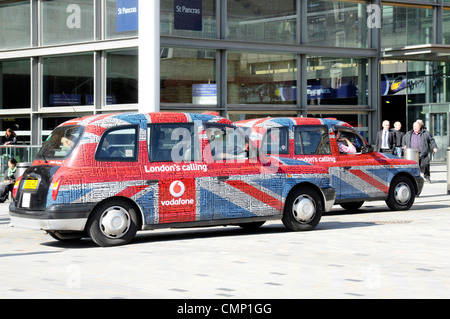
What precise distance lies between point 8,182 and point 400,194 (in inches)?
318

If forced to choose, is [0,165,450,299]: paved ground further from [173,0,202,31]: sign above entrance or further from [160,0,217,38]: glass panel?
[173,0,202,31]: sign above entrance

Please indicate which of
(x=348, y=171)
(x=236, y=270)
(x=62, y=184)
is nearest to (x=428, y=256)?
(x=236, y=270)

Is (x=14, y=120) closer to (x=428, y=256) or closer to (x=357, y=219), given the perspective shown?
(x=357, y=219)

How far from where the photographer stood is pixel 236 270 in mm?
8930

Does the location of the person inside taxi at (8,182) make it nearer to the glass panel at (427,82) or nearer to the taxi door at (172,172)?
the taxi door at (172,172)

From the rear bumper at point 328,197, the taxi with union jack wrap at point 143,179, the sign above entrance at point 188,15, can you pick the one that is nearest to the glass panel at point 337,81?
the sign above entrance at point 188,15

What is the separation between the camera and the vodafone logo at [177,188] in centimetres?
1148

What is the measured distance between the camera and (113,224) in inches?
438

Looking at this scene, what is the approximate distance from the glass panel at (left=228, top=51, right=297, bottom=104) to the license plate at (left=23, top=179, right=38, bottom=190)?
48.4 ft

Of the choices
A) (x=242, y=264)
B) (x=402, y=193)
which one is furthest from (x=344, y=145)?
(x=242, y=264)

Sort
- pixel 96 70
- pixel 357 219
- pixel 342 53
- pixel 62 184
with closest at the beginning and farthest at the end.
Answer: pixel 62 184
pixel 357 219
pixel 96 70
pixel 342 53

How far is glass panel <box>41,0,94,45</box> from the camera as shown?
24.9m

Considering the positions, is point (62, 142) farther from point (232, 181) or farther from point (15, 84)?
point (15, 84)

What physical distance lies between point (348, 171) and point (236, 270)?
6978mm
